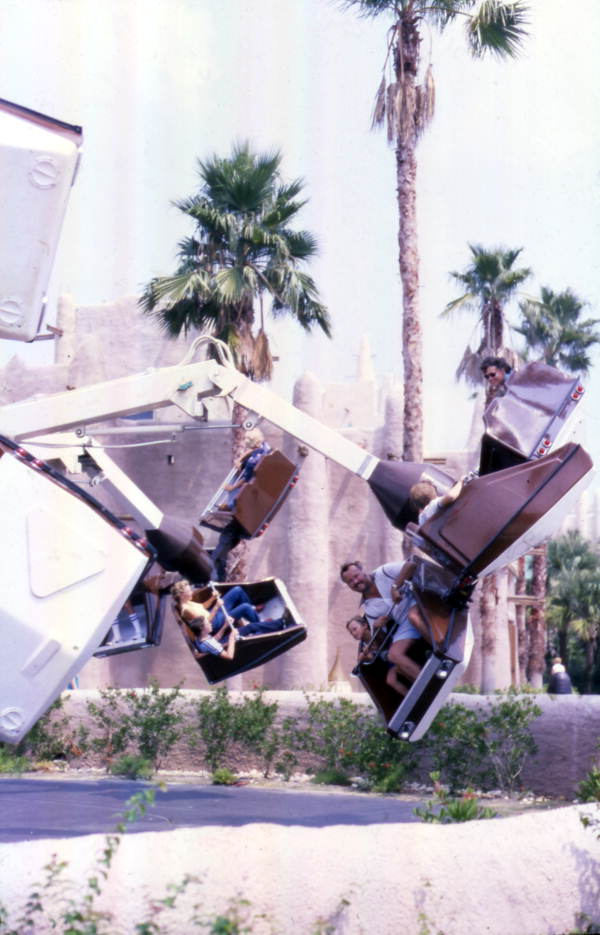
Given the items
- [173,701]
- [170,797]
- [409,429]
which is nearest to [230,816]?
[170,797]

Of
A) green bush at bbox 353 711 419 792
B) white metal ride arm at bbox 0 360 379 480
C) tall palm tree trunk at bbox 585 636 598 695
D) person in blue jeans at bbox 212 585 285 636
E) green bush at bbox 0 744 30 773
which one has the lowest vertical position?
tall palm tree trunk at bbox 585 636 598 695

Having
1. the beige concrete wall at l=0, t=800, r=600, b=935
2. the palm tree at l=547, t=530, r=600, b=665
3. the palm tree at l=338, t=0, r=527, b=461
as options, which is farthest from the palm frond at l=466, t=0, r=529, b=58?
the palm tree at l=547, t=530, r=600, b=665

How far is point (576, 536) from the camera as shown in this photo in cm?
3775

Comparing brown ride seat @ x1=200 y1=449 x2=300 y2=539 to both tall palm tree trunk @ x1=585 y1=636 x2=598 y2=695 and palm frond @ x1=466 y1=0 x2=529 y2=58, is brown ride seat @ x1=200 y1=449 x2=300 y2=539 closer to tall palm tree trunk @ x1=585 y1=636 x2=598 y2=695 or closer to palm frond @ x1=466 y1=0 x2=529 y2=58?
palm frond @ x1=466 y1=0 x2=529 y2=58

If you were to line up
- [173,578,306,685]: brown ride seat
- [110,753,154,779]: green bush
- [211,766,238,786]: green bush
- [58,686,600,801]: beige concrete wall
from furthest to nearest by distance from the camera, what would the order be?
[110,753,154,779]: green bush
[211,766,238,786]: green bush
[58,686,600,801]: beige concrete wall
[173,578,306,685]: brown ride seat

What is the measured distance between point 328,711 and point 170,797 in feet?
9.80

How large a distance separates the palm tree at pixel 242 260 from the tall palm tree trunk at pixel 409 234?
3236 millimetres

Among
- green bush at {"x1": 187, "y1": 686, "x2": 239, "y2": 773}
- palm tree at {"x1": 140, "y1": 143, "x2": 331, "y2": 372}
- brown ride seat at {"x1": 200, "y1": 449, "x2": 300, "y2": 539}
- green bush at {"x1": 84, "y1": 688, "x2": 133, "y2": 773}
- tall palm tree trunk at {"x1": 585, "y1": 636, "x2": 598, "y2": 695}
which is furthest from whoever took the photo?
tall palm tree trunk at {"x1": 585, "y1": 636, "x2": 598, "y2": 695}

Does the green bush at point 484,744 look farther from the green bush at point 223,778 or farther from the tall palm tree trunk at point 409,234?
the tall palm tree trunk at point 409,234

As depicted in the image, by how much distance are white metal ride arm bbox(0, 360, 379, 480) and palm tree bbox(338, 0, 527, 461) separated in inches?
357

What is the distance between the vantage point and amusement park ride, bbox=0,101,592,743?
19.4 ft

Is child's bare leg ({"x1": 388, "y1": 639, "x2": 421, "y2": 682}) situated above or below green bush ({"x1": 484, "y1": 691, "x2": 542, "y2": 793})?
above

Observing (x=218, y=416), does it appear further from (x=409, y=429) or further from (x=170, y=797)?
(x=170, y=797)

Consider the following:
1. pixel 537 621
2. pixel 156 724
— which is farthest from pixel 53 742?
pixel 537 621
